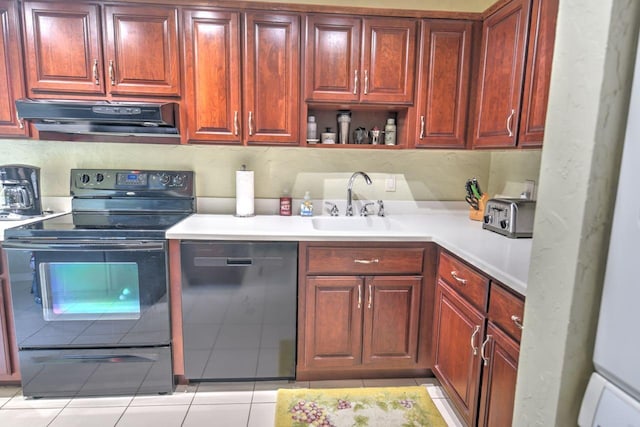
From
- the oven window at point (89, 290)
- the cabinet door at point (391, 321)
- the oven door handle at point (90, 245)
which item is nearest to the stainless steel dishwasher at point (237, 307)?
the oven door handle at point (90, 245)

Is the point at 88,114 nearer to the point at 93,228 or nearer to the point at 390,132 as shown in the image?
the point at 93,228

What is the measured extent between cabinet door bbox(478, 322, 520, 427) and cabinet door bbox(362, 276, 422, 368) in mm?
600

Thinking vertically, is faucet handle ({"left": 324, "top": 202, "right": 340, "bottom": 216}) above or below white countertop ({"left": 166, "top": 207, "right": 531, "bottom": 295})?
above

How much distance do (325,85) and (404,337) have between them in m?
1.57

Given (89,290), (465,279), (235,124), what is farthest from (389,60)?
(89,290)

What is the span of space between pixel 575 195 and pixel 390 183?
2.02 meters

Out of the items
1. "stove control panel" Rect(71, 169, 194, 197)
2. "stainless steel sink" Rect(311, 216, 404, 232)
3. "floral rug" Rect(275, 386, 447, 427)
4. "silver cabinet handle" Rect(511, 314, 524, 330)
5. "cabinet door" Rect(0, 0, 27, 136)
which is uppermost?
"cabinet door" Rect(0, 0, 27, 136)

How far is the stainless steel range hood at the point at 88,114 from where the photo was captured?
198 centimetres

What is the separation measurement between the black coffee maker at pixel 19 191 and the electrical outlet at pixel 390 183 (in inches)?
88.2

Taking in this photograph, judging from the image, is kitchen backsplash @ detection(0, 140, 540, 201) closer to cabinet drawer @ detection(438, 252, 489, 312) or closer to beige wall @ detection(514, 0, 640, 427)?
cabinet drawer @ detection(438, 252, 489, 312)

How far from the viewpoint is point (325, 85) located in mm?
2236

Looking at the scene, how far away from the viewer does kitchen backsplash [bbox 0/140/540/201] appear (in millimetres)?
2459

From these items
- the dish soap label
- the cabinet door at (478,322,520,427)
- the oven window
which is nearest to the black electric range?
the oven window

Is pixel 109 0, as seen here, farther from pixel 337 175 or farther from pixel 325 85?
pixel 337 175
